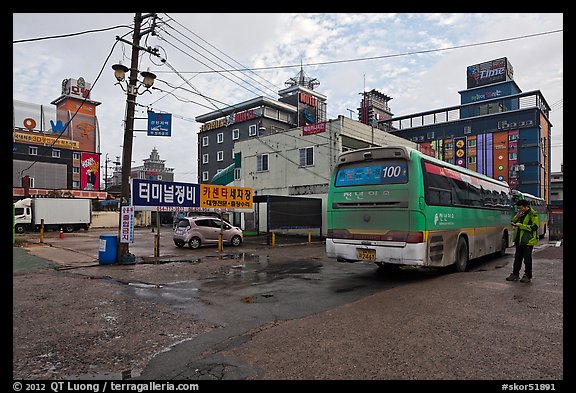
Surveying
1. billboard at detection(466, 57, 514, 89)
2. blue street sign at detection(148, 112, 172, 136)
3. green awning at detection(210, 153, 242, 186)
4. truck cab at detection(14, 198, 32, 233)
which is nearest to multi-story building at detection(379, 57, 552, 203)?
billboard at detection(466, 57, 514, 89)

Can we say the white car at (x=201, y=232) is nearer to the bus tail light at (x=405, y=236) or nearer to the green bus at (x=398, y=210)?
the green bus at (x=398, y=210)

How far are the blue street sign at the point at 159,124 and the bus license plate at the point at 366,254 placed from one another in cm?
842

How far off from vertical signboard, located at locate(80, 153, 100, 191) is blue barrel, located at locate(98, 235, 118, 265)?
55.7 meters

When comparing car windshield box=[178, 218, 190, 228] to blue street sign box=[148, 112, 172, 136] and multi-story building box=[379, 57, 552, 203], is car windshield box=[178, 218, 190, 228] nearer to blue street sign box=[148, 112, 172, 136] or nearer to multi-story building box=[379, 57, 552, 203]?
blue street sign box=[148, 112, 172, 136]

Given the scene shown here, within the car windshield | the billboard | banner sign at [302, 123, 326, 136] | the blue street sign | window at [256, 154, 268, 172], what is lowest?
the car windshield

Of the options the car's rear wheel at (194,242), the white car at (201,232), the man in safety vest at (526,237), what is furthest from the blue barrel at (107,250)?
the man in safety vest at (526,237)

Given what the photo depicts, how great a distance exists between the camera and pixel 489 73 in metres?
65.6

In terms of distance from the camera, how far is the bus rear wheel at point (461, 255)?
10.7 metres

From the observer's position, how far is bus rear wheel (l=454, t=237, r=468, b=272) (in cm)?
1066

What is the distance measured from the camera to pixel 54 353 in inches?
183
